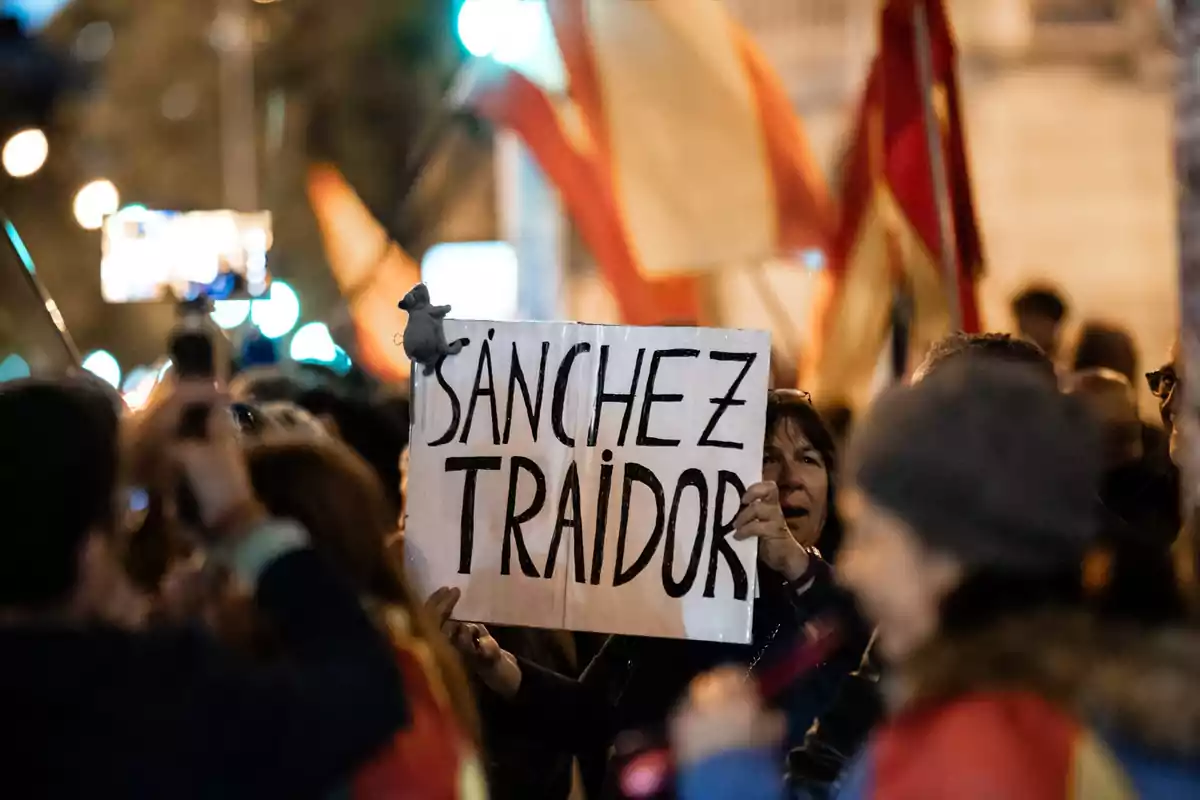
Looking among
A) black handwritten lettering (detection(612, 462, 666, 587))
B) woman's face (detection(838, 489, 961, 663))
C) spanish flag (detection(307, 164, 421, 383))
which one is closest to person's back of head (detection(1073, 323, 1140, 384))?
spanish flag (detection(307, 164, 421, 383))

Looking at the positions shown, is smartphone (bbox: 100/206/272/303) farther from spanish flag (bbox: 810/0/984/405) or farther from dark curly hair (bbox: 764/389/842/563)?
dark curly hair (bbox: 764/389/842/563)

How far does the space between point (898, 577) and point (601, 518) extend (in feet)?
4.50

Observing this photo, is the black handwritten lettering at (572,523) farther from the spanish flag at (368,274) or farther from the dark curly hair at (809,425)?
the spanish flag at (368,274)

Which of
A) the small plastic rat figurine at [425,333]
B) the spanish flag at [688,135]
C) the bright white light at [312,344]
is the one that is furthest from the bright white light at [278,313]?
the small plastic rat figurine at [425,333]

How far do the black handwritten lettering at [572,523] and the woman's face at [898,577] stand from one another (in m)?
1.26

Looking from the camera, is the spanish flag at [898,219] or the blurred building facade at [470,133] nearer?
the spanish flag at [898,219]

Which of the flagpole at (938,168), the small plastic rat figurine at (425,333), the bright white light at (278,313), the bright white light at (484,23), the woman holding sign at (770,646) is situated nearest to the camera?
the woman holding sign at (770,646)

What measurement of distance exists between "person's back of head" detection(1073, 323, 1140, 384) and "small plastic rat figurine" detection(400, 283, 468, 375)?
3847mm

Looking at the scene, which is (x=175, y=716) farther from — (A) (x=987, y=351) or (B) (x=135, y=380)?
(B) (x=135, y=380)

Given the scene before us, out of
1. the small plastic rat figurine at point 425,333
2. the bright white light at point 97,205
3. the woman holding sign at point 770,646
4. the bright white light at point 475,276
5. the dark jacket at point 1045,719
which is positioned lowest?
the bright white light at point 475,276

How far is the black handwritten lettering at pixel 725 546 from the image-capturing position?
3150 mm

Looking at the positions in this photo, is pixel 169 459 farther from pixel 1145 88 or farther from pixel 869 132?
pixel 1145 88

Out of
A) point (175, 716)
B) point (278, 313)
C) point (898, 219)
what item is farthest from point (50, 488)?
point (278, 313)

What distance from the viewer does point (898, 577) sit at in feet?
6.61
